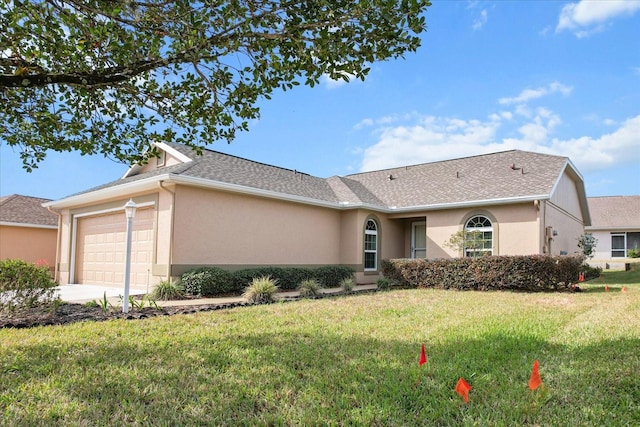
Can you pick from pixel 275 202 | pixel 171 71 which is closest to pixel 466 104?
pixel 275 202

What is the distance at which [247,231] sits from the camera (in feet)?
47.5

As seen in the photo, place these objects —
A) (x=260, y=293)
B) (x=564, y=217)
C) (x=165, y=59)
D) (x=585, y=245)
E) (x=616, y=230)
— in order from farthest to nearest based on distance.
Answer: (x=616, y=230) → (x=585, y=245) → (x=564, y=217) → (x=260, y=293) → (x=165, y=59)

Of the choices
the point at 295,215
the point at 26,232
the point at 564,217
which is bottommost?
the point at 26,232

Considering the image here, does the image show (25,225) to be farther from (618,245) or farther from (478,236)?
(618,245)

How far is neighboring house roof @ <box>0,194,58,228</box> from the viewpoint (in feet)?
69.4

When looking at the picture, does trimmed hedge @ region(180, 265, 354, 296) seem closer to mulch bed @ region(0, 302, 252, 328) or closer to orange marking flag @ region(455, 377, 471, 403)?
mulch bed @ region(0, 302, 252, 328)

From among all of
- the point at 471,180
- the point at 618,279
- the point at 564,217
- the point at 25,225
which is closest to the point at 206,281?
the point at 471,180

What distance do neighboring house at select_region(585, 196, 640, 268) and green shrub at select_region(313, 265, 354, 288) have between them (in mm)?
22408

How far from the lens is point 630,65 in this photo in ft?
38.3

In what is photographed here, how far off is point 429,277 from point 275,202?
6.37m

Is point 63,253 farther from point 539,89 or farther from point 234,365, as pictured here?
point 539,89

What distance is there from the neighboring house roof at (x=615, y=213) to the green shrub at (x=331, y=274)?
23.3 metres

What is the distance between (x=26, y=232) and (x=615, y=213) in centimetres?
3988

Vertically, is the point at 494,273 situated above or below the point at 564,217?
below
